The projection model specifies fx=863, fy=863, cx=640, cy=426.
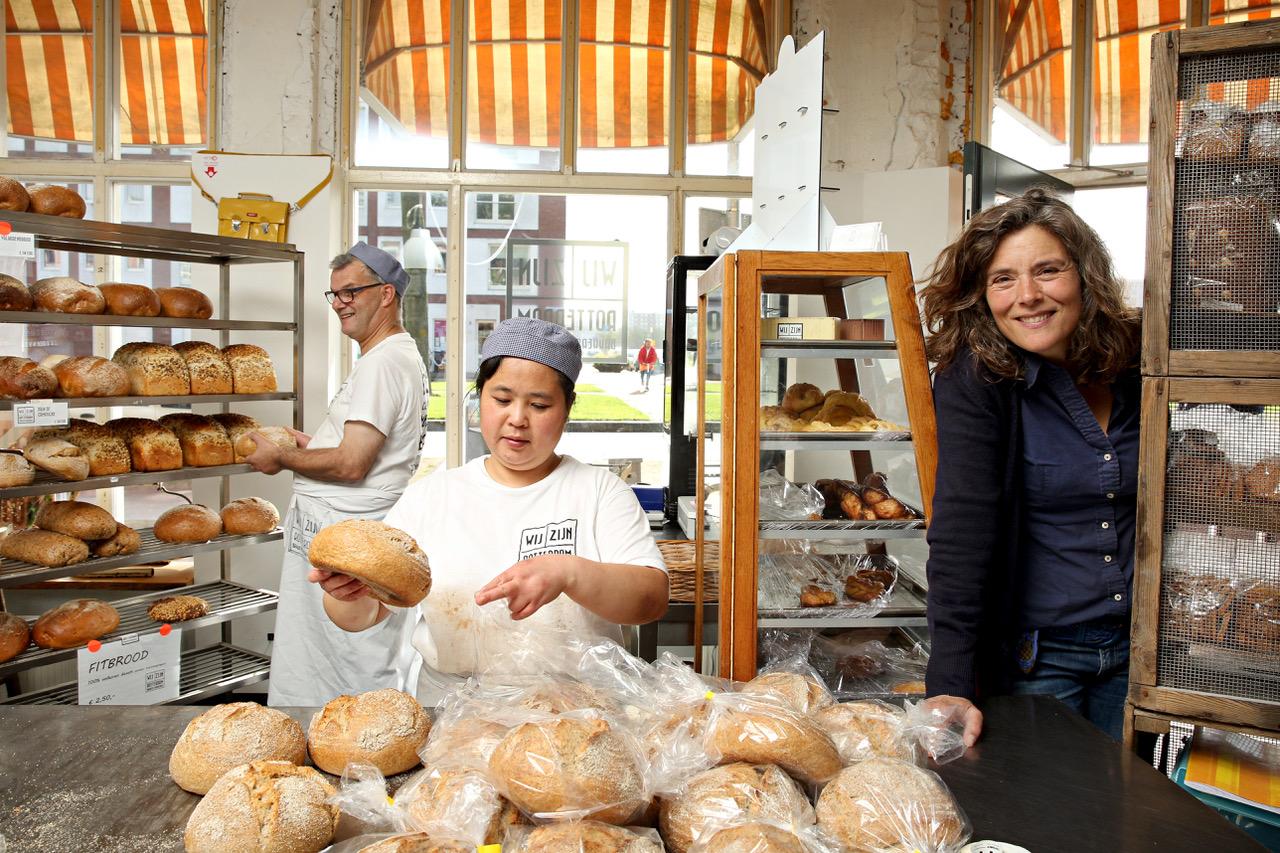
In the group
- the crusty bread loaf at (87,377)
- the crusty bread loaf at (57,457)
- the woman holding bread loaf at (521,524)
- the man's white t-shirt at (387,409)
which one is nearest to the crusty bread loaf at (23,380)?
the crusty bread loaf at (87,377)

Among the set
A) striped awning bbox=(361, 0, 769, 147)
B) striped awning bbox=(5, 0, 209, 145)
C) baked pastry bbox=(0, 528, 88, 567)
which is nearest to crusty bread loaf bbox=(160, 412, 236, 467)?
baked pastry bbox=(0, 528, 88, 567)

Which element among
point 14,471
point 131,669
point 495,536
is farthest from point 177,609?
point 495,536

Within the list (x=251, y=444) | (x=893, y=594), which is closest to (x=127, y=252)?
(x=251, y=444)

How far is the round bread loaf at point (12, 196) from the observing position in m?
2.75

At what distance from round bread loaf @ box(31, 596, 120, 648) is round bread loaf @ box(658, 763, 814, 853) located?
111 inches

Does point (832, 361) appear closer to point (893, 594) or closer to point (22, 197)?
point (893, 594)

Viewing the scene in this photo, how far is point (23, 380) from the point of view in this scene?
2.83 metres

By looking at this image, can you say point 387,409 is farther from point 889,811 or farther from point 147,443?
point 889,811

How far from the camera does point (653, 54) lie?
4523mm

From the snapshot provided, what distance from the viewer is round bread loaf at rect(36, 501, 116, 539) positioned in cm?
305

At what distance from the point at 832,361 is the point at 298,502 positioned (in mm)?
2008

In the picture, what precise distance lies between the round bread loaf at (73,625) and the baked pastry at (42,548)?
0.17 m

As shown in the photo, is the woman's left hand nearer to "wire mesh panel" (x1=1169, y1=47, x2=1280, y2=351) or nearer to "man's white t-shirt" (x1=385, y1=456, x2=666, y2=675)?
"man's white t-shirt" (x1=385, y1=456, x2=666, y2=675)

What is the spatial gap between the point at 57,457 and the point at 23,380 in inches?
11.1
